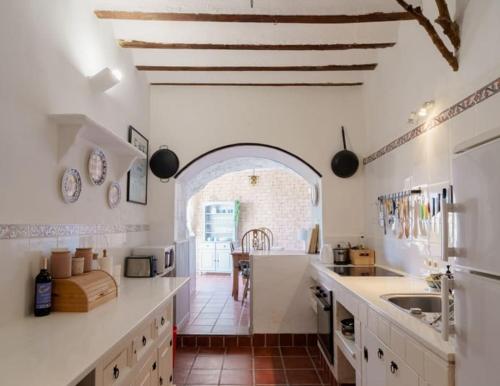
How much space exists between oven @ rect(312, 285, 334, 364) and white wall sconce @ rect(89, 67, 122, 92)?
7.11 ft

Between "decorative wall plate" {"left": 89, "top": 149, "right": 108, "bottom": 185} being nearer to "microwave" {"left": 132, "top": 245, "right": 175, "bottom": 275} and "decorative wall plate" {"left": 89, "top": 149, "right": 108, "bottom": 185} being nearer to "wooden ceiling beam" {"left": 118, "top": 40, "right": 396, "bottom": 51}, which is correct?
"microwave" {"left": 132, "top": 245, "right": 175, "bottom": 275}

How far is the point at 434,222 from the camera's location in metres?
2.24

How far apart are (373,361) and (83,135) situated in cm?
206

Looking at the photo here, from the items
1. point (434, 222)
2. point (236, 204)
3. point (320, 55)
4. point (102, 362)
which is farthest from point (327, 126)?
point (236, 204)

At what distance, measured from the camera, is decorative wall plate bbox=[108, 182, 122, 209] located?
2664 mm

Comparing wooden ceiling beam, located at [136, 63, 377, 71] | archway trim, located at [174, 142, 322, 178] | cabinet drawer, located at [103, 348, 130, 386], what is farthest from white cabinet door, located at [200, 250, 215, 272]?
cabinet drawer, located at [103, 348, 130, 386]

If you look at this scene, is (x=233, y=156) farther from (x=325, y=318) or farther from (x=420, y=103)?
(x=420, y=103)

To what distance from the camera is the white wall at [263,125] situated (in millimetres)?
3715

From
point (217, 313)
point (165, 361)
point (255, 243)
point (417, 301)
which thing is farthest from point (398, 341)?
point (255, 243)

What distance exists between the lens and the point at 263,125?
12.4ft

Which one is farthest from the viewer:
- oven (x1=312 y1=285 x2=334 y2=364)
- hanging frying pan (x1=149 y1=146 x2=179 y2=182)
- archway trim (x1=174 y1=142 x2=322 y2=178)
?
archway trim (x1=174 y1=142 x2=322 y2=178)

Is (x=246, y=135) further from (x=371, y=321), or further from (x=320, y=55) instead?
(x=371, y=321)

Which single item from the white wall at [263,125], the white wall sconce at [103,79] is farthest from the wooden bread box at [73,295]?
the white wall at [263,125]

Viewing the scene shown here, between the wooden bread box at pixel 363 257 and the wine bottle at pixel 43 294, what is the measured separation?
8.20ft
